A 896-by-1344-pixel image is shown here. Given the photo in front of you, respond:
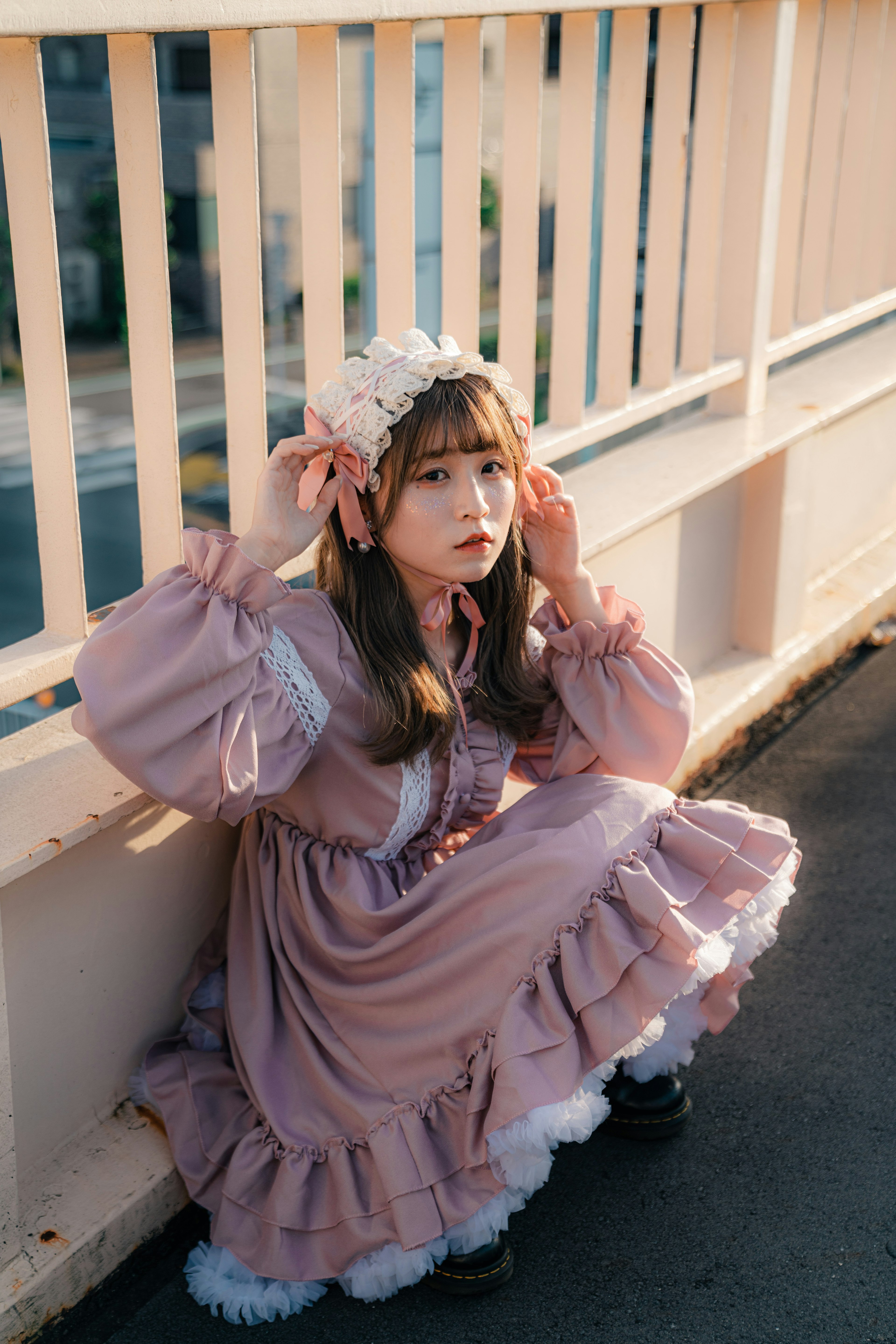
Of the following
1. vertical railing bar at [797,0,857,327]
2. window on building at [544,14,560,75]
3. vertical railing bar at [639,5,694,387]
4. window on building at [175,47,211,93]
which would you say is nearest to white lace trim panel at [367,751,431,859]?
vertical railing bar at [639,5,694,387]

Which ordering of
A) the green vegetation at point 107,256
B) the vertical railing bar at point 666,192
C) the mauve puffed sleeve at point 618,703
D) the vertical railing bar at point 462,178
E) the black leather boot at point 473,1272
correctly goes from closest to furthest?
1. the black leather boot at point 473,1272
2. the mauve puffed sleeve at point 618,703
3. the vertical railing bar at point 462,178
4. the vertical railing bar at point 666,192
5. the green vegetation at point 107,256

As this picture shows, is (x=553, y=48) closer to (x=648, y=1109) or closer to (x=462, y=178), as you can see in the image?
(x=462, y=178)

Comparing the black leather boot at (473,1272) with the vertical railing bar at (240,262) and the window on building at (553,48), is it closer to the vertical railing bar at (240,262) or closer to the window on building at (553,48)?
the vertical railing bar at (240,262)

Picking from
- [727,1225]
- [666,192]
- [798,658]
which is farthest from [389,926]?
[798,658]

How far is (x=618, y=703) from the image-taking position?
6.49ft

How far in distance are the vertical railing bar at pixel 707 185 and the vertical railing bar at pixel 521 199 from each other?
28.1 inches

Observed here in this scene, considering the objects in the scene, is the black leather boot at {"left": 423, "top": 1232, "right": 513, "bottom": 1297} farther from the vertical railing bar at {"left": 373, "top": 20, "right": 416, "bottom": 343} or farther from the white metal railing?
the vertical railing bar at {"left": 373, "top": 20, "right": 416, "bottom": 343}

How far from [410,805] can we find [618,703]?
38cm

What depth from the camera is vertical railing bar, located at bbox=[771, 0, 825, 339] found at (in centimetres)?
339

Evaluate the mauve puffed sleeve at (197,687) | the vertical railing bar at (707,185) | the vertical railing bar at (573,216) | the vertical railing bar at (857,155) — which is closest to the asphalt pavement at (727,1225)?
the mauve puffed sleeve at (197,687)

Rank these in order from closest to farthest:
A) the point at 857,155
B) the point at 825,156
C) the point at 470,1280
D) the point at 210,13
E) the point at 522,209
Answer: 1. the point at 210,13
2. the point at 470,1280
3. the point at 522,209
4. the point at 825,156
5. the point at 857,155

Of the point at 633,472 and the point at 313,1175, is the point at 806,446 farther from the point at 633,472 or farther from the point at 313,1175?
the point at 313,1175

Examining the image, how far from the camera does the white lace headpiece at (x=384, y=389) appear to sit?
5.41 ft

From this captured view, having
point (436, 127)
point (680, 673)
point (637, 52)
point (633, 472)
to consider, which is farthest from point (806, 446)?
point (436, 127)
